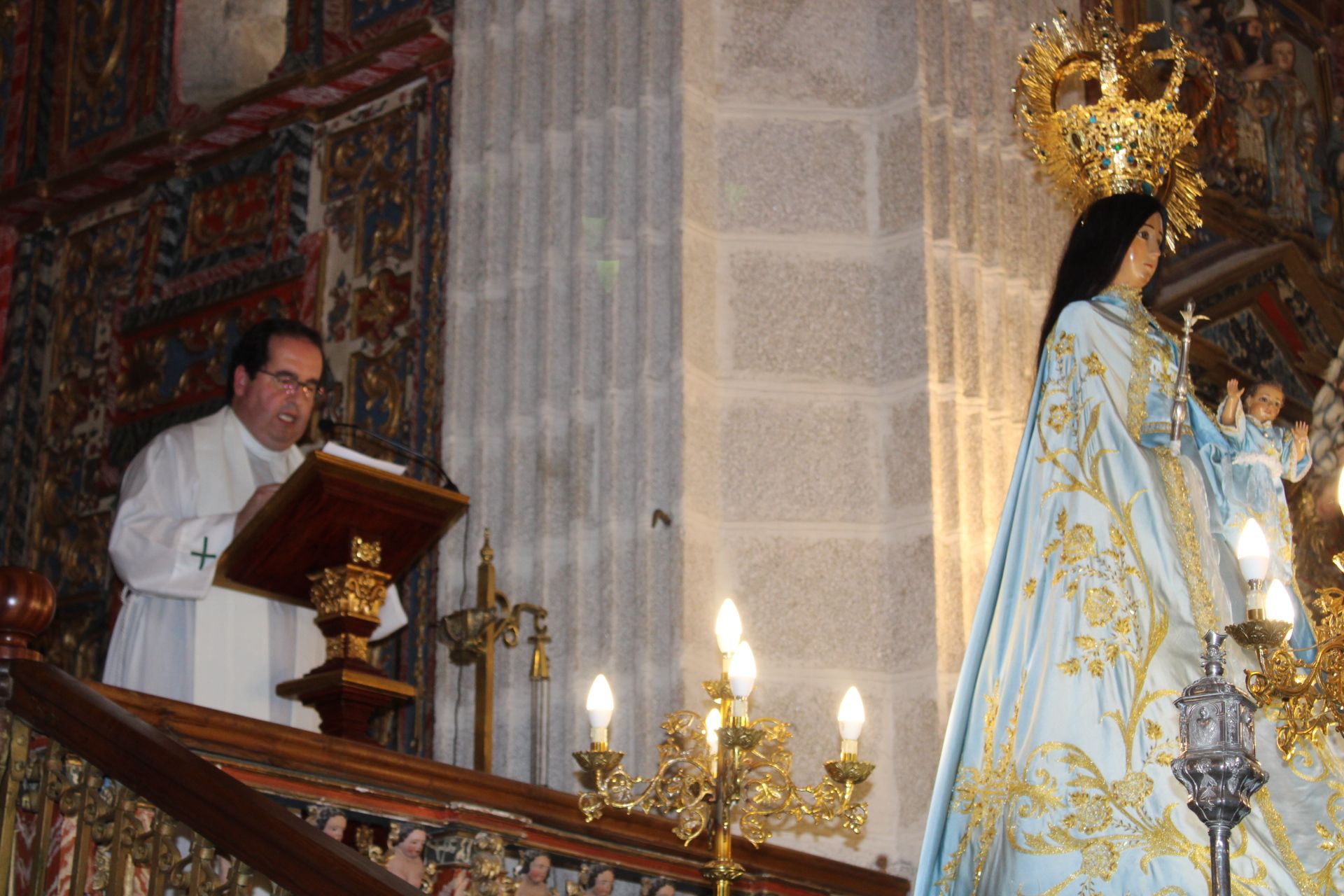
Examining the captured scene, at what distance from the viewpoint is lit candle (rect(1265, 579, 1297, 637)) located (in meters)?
3.86

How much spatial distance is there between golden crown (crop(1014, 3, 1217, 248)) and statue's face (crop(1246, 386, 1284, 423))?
60 centimetres

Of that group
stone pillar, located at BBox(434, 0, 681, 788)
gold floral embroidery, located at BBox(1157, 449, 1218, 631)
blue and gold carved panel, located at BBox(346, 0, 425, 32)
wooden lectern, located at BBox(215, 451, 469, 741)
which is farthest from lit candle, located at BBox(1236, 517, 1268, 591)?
blue and gold carved panel, located at BBox(346, 0, 425, 32)

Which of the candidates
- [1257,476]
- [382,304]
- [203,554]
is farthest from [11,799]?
[382,304]

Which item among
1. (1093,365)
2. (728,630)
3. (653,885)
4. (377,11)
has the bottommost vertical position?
(653,885)

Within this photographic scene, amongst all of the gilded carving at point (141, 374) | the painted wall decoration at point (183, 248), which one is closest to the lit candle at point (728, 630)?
the painted wall decoration at point (183, 248)

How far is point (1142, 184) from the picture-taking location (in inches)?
240

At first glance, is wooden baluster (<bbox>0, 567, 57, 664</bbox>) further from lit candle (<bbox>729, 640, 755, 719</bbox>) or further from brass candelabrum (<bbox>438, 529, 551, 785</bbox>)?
brass candelabrum (<bbox>438, 529, 551, 785</bbox>)

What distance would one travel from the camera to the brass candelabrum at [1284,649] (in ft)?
12.3

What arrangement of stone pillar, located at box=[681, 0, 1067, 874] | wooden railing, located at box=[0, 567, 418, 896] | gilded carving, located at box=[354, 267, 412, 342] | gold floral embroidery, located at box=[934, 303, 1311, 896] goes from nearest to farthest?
wooden railing, located at box=[0, 567, 418, 896] < gold floral embroidery, located at box=[934, 303, 1311, 896] < stone pillar, located at box=[681, 0, 1067, 874] < gilded carving, located at box=[354, 267, 412, 342]

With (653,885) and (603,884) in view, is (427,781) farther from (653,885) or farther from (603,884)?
(653,885)

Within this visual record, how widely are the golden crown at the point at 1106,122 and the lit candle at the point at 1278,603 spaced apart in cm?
223

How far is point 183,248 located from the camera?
345 inches

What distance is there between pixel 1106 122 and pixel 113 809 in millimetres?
3702

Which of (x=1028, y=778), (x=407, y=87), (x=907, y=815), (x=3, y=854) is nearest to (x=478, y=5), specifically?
(x=407, y=87)
